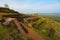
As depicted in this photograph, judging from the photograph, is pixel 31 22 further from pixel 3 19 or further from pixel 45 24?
pixel 3 19

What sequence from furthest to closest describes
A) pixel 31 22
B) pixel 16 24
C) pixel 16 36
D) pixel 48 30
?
pixel 31 22 < pixel 48 30 < pixel 16 24 < pixel 16 36

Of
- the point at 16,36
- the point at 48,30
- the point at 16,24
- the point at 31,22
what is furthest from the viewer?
the point at 31,22

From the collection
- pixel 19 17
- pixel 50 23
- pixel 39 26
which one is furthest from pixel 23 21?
pixel 50 23

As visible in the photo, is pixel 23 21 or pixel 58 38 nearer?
pixel 58 38

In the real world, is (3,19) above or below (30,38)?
above

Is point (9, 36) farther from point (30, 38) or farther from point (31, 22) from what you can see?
point (31, 22)

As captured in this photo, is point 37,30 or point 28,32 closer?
point 28,32

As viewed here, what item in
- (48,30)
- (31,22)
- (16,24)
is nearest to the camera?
(16,24)

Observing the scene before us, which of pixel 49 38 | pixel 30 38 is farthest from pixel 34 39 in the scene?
pixel 49 38

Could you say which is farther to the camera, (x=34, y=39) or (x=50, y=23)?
(x=50, y=23)
